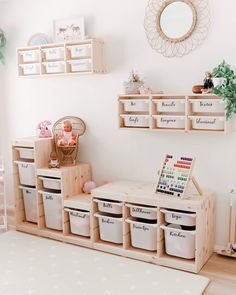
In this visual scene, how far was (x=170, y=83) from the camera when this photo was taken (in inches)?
131

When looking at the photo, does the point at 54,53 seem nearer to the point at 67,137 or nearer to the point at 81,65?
the point at 81,65

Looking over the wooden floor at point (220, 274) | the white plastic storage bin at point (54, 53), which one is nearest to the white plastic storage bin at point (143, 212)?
the wooden floor at point (220, 274)

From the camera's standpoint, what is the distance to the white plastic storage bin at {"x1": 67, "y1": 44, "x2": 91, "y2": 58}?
3493mm

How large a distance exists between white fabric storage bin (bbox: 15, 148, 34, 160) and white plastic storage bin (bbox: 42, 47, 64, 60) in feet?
2.97

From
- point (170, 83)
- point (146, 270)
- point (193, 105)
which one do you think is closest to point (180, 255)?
point (146, 270)

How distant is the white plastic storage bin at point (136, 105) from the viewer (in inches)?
130

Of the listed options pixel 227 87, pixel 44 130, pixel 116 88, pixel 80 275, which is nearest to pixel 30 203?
pixel 44 130

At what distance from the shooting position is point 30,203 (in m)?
3.85

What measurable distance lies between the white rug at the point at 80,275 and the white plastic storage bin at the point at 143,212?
37 centimetres

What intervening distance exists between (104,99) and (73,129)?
450mm

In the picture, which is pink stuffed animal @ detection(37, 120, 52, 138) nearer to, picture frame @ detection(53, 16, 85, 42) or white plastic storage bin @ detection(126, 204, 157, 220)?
picture frame @ detection(53, 16, 85, 42)

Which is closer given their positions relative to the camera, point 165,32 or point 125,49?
point 165,32

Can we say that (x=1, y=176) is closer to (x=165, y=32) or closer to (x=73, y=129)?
(x=73, y=129)

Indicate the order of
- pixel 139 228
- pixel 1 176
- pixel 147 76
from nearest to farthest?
pixel 139 228, pixel 147 76, pixel 1 176
